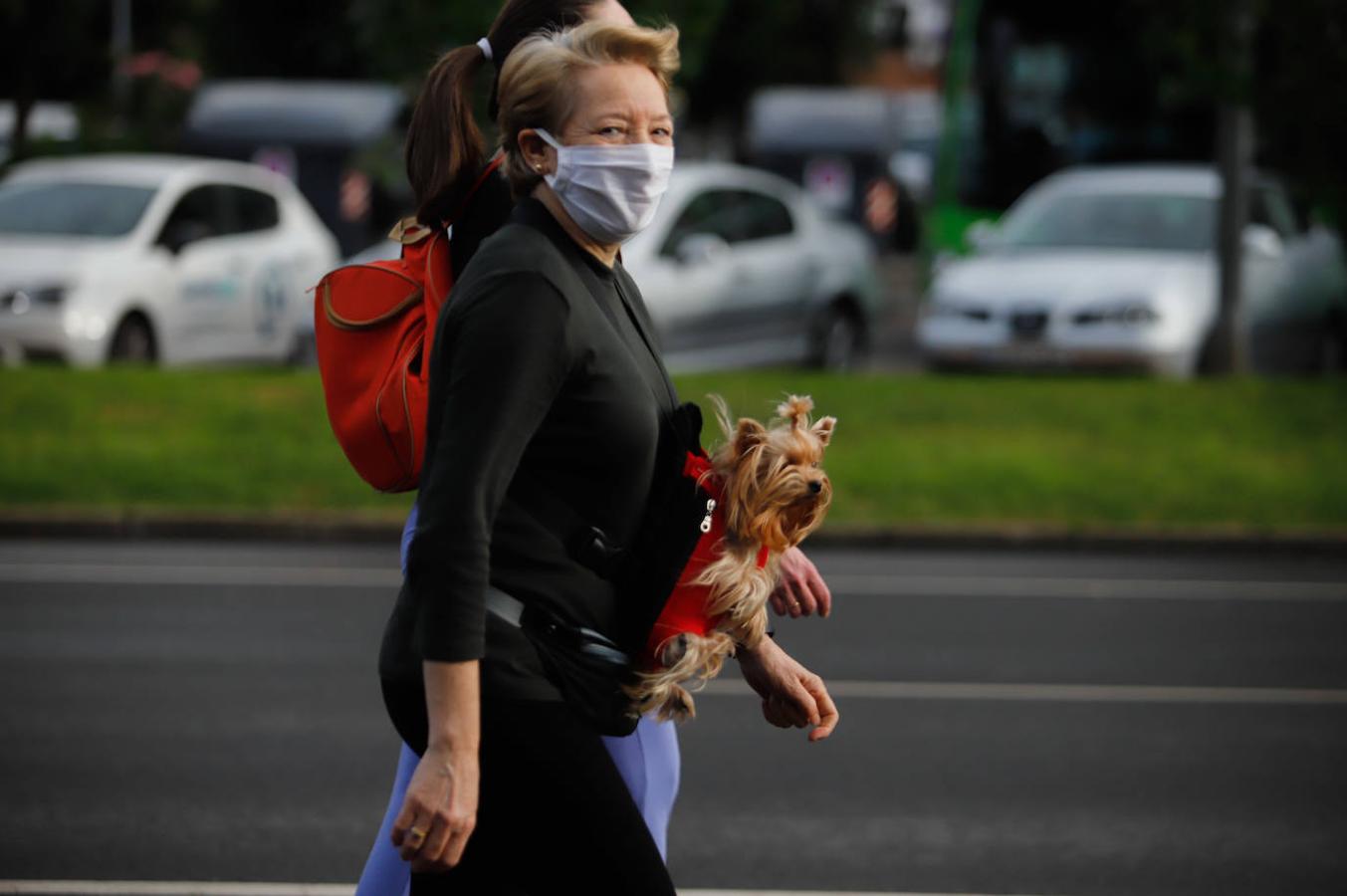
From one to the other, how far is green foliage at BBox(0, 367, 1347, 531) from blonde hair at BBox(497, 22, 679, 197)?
8747 mm

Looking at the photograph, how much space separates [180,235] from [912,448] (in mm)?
5883

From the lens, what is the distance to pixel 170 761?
673 centimetres

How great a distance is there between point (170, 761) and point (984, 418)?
8535 millimetres

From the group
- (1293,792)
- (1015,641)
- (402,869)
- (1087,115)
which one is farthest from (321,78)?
(402,869)

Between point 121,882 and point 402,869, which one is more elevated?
point 402,869

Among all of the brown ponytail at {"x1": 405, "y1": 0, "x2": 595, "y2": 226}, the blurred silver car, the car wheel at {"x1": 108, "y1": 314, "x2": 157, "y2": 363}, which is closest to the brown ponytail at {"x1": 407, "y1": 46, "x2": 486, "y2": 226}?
the brown ponytail at {"x1": 405, "y1": 0, "x2": 595, "y2": 226}

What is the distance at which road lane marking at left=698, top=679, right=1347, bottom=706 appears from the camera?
7883mm

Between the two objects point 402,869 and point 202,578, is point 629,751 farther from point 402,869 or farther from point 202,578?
point 202,578

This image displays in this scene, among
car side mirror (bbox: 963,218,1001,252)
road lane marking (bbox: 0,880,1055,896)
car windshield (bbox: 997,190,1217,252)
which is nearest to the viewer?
road lane marking (bbox: 0,880,1055,896)

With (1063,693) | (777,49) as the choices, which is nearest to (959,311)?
(1063,693)

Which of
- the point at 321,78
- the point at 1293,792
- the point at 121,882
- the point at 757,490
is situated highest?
the point at 757,490

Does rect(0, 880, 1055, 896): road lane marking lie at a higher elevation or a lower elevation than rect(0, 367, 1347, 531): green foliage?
higher

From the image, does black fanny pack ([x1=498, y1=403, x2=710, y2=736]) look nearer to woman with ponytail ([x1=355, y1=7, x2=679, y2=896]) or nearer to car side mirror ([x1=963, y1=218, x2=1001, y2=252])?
woman with ponytail ([x1=355, y1=7, x2=679, y2=896])

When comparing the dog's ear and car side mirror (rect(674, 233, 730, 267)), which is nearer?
the dog's ear
